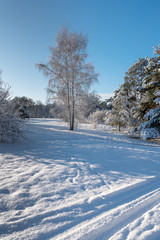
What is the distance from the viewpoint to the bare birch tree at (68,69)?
1098cm

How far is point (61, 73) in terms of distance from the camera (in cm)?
1106

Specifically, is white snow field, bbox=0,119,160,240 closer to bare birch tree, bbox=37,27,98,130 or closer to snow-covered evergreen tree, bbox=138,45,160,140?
snow-covered evergreen tree, bbox=138,45,160,140

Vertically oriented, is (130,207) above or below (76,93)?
below

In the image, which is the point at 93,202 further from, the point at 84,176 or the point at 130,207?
the point at 84,176

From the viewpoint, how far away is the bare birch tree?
1098 centimetres

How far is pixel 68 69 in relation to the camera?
11.0m

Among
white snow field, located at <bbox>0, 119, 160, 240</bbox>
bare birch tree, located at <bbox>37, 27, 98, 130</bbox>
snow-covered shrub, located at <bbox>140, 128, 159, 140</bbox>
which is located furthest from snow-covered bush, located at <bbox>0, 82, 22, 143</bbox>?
snow-covered shrub, located at <bbox>140, 128, 159, 140</bbox>

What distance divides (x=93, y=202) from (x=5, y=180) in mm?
2006

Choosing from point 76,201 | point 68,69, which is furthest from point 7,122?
point 68,69

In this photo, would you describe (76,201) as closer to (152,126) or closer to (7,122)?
(7,122)

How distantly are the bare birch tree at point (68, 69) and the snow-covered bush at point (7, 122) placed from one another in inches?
235

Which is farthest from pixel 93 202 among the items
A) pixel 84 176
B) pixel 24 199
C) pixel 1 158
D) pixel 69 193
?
pixel 1 158

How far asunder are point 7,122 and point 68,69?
25.0 ft

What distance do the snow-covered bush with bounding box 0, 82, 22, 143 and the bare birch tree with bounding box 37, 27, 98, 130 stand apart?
5.96m
